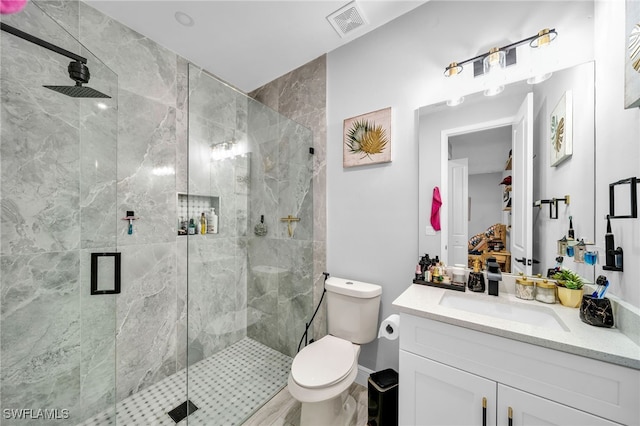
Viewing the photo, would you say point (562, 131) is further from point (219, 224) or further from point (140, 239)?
point (140, 239)

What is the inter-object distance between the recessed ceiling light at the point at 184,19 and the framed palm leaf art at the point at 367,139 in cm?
133

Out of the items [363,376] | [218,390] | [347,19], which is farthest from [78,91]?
[363,376]

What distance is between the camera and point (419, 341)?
1047 mm

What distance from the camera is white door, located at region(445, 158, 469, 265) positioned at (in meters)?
1.42

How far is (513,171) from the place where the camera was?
131cm

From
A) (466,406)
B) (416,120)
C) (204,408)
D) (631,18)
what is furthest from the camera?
(416,120)

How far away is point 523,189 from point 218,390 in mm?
2249

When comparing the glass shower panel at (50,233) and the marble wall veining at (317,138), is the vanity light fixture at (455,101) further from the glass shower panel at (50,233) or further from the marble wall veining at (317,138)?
the glass shower panel at (50,233)

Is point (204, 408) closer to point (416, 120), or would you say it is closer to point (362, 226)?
point (362, 226)

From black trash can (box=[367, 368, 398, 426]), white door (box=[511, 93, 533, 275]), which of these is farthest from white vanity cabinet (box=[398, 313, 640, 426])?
white door (box=[511, 93, 533, 275])

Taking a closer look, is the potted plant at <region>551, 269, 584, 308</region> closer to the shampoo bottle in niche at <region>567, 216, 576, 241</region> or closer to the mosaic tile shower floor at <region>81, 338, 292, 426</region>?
the shampoo bottle in niche at <region>567, 216, 576, 241</region>

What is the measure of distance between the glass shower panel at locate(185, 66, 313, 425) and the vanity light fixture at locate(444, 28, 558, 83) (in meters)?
1.17

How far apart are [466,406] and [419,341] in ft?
0.89

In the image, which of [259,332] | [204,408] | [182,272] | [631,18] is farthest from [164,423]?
[631,18]
